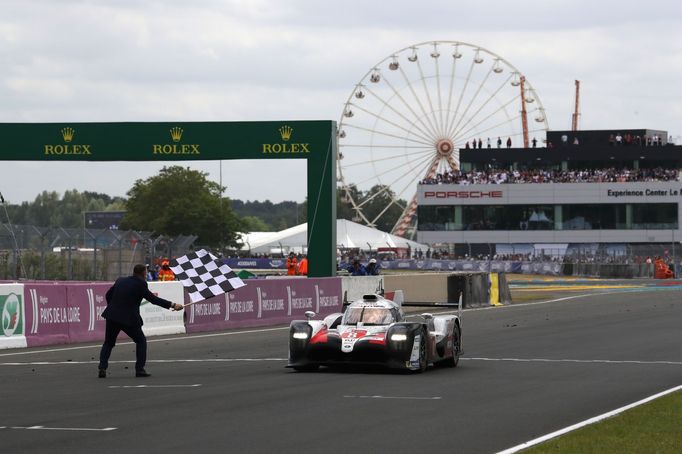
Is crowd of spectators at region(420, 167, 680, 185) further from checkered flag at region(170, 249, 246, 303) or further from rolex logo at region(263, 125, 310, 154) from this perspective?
checkered flag at region(170, 249, 246, 303)

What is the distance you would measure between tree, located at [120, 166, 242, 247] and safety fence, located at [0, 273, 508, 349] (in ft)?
216

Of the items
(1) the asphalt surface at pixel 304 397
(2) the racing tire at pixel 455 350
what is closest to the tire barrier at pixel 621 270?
(1) the asphalt surface at pixel 304 397

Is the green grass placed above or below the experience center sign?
below

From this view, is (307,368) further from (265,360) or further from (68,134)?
(68,134)

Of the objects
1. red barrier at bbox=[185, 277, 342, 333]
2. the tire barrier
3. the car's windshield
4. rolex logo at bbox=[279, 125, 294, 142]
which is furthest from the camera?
the tire barrier

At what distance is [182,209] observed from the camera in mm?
103375

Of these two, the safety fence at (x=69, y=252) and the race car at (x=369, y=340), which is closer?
the race car at (x=369, y=340)

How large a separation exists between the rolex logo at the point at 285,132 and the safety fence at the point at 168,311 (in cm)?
397

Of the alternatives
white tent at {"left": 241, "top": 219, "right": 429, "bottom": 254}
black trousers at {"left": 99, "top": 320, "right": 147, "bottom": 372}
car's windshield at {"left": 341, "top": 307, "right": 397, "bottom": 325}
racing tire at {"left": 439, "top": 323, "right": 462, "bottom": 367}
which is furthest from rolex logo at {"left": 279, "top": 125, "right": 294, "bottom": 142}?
white tent at {"left": 241, "top": 219, "right": 429, "bottom": 254}

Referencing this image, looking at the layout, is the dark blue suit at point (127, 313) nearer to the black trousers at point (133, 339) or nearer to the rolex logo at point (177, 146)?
the black trousers at point (133, 339)

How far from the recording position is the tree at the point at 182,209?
103 m

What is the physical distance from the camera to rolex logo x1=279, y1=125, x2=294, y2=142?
33.2 m

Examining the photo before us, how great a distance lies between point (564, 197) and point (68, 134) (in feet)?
225

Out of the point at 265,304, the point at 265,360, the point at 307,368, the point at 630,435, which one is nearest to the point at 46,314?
the point at 265,360
